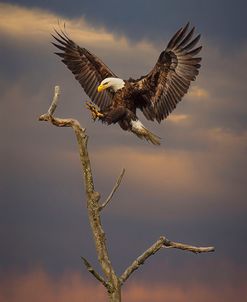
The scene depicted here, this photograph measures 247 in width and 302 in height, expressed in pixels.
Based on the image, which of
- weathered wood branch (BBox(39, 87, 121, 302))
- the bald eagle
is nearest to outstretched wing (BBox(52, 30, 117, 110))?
the bald eagle

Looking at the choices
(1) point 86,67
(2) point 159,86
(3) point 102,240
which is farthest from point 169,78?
(3) point 102,240

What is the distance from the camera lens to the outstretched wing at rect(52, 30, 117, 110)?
1614 centimetres

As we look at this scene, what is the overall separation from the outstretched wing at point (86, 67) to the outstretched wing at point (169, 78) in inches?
44.5

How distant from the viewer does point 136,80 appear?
49.3ft

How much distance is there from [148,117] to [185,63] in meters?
1.23

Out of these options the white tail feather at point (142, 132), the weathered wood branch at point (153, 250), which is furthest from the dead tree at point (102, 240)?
the white tail feather at point (142, 132)

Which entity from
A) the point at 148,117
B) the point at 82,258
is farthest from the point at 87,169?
the point at 148,117

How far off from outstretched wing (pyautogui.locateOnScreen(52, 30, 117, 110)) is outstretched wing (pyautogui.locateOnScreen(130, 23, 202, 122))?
1131 millimetres

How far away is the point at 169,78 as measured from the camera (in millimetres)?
14969

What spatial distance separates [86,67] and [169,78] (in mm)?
2370

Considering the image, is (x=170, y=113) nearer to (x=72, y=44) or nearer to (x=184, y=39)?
(x=184, y=39)

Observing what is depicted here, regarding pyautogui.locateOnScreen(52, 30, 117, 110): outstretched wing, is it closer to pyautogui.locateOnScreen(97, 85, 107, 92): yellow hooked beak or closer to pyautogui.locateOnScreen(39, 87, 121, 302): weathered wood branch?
pyautogui.locateOnScreen(97, 85, 107, 92): yellow hooked beak

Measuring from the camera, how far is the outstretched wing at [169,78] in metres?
14.8

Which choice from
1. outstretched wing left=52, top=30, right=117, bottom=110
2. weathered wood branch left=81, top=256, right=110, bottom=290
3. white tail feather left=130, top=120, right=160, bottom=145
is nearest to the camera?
weathered wood branch left=81, top=256, right=110, bottom=290
